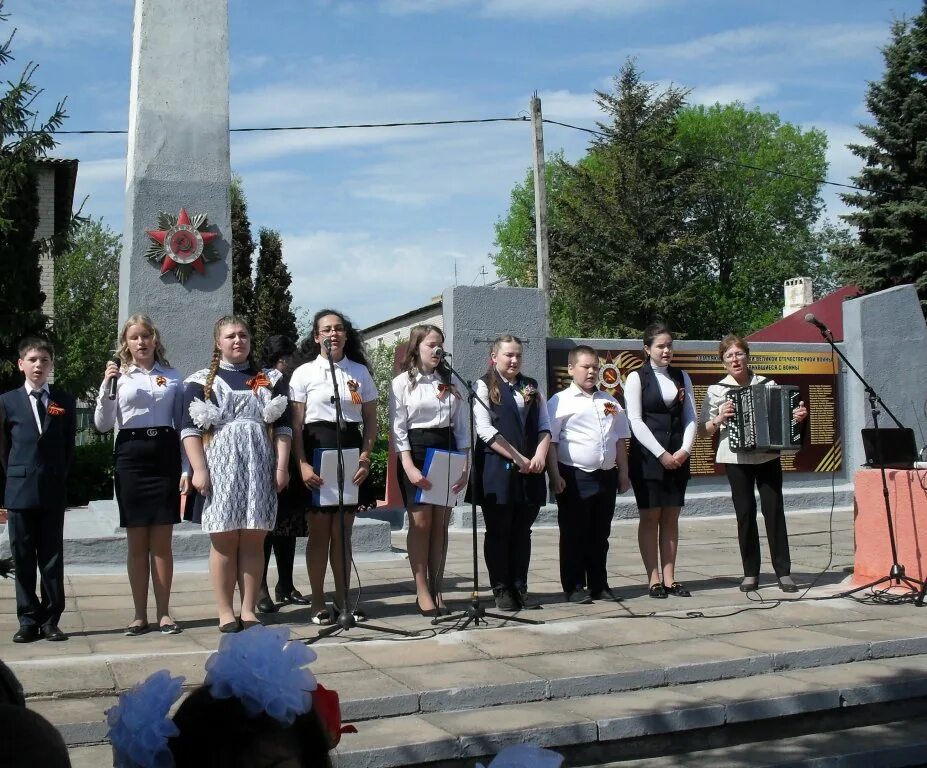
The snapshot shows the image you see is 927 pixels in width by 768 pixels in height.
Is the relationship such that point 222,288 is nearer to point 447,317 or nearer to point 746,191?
point 447,317

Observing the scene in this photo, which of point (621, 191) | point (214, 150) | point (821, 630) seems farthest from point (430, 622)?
point (621, 191)

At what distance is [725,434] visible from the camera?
8398 millimetres

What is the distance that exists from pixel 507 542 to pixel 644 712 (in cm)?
252

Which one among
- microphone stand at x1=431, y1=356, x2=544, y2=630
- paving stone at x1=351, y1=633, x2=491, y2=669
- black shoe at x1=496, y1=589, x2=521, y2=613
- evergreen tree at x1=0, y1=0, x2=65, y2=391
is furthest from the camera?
evergreen tree at x1=0, y1=0, x2=65, y2=391

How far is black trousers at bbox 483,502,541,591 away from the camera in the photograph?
7500mm

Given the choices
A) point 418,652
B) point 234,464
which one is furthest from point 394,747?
point 234,464

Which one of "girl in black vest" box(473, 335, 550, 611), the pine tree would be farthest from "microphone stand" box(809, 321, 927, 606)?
the pine tree

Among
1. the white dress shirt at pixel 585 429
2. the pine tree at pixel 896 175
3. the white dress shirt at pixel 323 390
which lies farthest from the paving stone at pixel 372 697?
the pine tree at pixel 896 175

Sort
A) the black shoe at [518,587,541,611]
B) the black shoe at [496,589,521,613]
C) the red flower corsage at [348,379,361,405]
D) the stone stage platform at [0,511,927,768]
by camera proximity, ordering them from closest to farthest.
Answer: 1. the stone stage platform at [0,511,927,768]
2. the red flower corsage at [348,379,361,405]
3. the black shoe at [496,589,521,613]
4. the black shoe at [518,587,541,611]

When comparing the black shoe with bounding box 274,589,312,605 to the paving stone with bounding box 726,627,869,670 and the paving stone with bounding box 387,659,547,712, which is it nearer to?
the paving stone with bounding box 387,659,547,712

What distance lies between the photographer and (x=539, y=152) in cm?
2666

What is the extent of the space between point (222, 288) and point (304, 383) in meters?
3.69

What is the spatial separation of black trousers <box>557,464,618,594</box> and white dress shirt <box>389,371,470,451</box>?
1117 mm

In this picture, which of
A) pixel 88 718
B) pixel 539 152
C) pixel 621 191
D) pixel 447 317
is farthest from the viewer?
pixel 621 191
